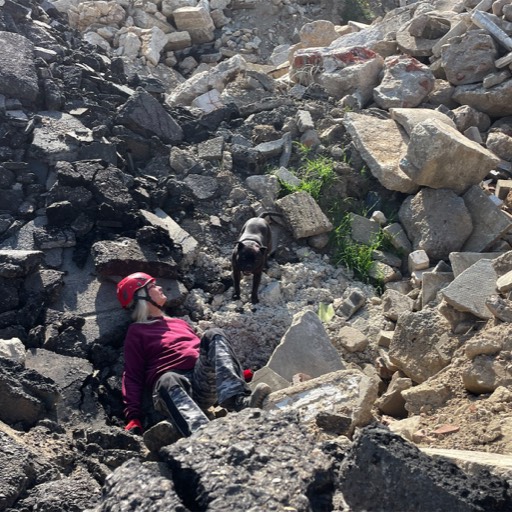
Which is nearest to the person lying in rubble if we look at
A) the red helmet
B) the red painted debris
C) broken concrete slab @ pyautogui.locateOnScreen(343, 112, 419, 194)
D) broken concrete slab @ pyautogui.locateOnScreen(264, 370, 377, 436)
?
the red helmet

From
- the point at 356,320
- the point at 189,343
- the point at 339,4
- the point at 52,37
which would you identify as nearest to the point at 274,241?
the point at 356,320

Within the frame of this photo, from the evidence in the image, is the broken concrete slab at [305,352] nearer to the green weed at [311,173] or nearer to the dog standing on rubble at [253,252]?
the dog standing on rubble at [253,252]

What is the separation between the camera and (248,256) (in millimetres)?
7965

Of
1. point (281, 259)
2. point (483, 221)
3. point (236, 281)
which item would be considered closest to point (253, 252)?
point (236, 281)

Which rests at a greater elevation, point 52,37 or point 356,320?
point 52,37

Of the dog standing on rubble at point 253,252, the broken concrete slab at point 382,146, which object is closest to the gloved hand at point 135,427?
the dog standing on rubble at point 253,252

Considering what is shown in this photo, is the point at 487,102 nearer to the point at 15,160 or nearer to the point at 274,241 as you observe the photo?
the point at 274,241

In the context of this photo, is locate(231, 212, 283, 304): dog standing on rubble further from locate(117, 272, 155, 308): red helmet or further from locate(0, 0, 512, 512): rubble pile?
locate(117, 272, 155, 308): red helmet

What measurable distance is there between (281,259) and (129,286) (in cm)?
213

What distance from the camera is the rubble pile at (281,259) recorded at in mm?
4395

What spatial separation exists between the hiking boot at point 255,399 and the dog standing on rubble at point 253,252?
2207mm

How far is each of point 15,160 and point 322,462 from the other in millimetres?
5726

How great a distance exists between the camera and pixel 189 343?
22.6 feet

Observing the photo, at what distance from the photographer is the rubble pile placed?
4.39 meters
